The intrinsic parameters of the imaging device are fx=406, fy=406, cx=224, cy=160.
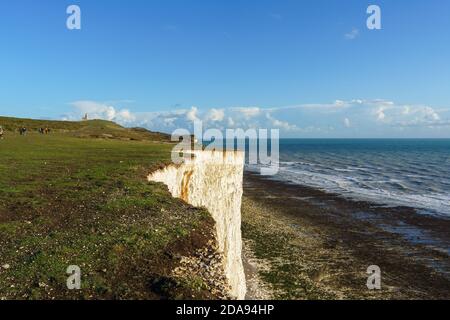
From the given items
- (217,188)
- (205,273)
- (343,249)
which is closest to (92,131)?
(217,188)

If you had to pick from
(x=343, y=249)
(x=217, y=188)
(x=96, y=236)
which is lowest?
(x=343, y=249)

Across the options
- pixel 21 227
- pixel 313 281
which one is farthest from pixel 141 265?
pixel 313 281

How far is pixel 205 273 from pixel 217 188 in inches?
793

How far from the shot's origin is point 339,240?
136ft

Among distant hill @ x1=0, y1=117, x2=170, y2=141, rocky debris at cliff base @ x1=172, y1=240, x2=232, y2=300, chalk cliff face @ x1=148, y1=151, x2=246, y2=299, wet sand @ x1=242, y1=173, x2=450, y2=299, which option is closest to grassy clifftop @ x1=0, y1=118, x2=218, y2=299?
rocky debris at cliff base @ x1=172, y1=240, x2=232, y2=300

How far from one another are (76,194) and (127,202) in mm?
2737

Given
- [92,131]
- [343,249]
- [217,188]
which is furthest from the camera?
[92,131]

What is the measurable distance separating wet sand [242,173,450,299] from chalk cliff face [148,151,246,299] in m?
3.14

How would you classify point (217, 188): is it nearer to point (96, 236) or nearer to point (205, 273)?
point (96, 236)

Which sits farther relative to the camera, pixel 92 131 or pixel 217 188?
pixel 92 131

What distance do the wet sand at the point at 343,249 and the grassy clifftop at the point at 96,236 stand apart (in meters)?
12.1

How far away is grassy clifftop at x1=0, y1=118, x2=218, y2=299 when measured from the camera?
9.45m

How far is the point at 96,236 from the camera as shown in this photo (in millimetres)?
12516
